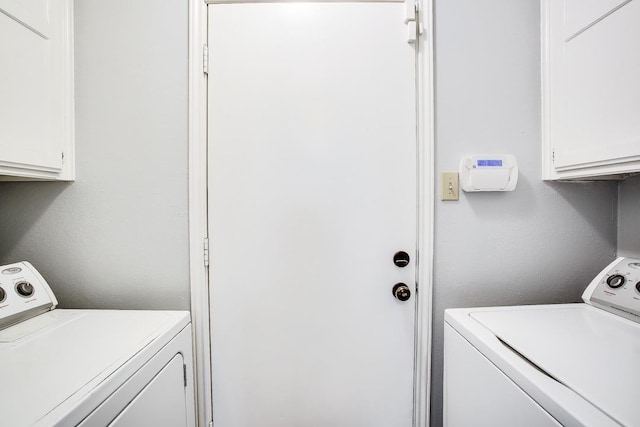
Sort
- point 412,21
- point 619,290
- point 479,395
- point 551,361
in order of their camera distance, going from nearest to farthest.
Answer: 1. point 551,361
2. point 479,395
3. point 619,290
4. point 412,21

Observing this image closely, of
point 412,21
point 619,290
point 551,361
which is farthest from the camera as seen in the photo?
point 412,21

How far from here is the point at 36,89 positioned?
971 millimetres

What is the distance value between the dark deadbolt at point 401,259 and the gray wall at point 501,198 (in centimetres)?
14

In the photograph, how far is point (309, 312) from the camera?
1.11 meters

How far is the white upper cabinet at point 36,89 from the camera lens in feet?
2.90

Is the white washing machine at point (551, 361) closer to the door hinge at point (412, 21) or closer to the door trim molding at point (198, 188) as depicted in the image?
the door trim molding at point (198, 188)

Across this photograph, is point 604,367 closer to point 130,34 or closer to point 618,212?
point 618,212

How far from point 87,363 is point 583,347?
1.37 metres

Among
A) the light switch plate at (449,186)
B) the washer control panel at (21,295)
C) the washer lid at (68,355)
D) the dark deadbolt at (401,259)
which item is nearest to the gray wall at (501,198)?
the light switch plate at (449,186)

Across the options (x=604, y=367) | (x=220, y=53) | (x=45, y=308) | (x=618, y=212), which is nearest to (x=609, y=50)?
(x=618, y=212)

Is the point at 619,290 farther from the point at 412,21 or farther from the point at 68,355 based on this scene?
the point at 68,355

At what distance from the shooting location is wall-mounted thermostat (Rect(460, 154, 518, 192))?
42.3 inches

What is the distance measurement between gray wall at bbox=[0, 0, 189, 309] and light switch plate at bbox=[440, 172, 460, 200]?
110cm

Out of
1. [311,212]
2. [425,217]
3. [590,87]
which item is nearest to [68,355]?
[311,212]
